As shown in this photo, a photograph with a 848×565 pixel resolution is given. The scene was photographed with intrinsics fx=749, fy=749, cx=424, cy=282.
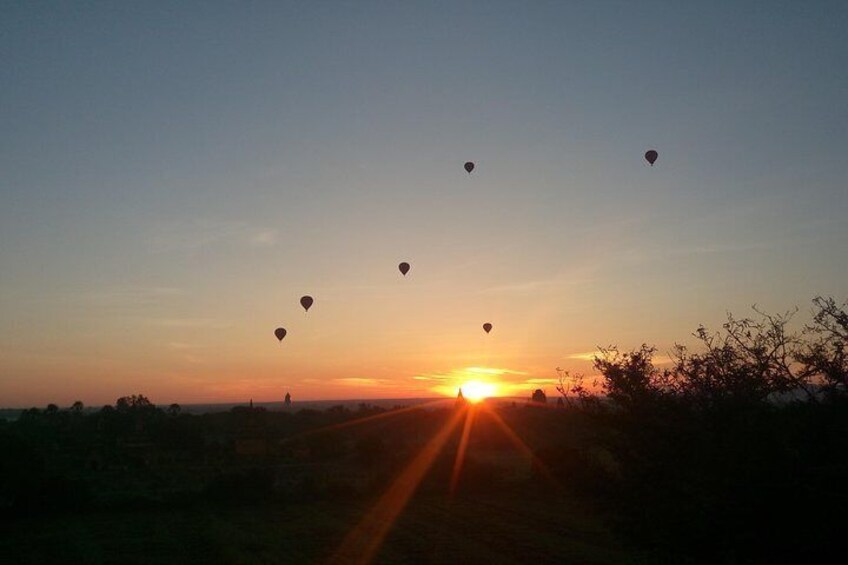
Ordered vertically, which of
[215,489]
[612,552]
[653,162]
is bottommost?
[612,552]

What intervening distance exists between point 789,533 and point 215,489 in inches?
1210

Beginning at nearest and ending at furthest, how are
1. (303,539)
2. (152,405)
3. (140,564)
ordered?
(140,564) → (303,539) → (152,405)

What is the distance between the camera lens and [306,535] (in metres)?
24.8

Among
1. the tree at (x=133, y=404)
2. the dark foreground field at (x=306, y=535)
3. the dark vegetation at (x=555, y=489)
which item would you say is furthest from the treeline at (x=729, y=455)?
the tree at (x=133, y=404)

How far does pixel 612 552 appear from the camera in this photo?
69.4 feet

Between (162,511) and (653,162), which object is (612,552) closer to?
(653,162)

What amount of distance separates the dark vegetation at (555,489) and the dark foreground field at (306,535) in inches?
4.4

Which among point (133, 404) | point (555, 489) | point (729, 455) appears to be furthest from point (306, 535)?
point (133, 404)

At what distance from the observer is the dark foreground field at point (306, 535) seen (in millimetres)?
21163

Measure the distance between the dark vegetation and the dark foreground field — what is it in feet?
0.37

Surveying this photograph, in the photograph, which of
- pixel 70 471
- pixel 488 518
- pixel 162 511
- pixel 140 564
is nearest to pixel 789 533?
pixel 140 564

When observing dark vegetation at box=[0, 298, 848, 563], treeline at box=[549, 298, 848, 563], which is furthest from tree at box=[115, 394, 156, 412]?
treeline at box=[549, 298, 848, 563]

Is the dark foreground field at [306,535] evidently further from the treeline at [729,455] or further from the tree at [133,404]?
the tree at [133,404]

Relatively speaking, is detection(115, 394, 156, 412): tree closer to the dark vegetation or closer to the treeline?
the dark vegetation
